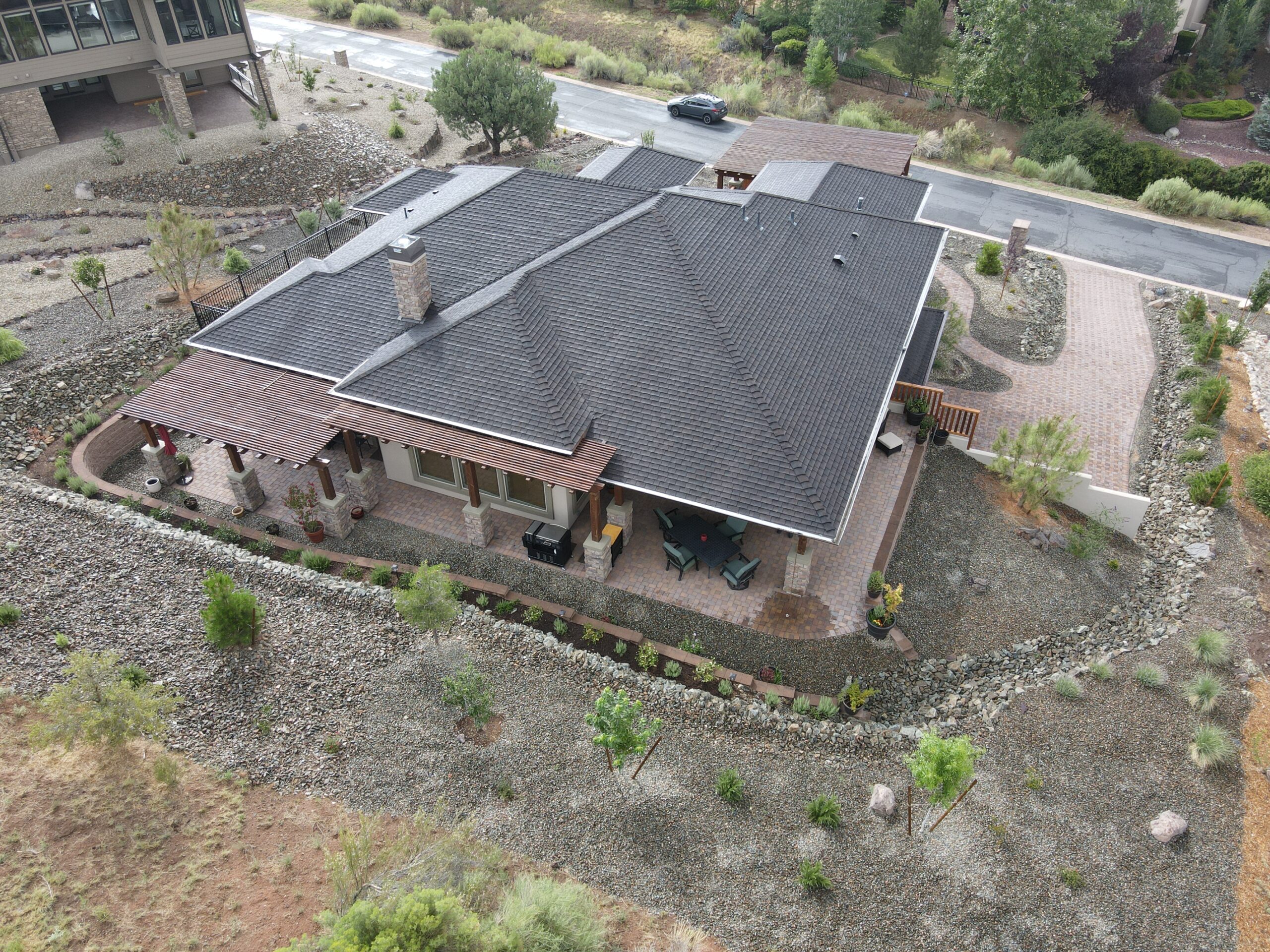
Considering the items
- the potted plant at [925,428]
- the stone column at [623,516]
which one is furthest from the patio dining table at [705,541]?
the potted plant at [925,428]

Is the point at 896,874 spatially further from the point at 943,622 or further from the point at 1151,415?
the point at 1151,415

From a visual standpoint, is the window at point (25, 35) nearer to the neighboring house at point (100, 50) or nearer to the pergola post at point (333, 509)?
the neighboring house at point (100, 50)

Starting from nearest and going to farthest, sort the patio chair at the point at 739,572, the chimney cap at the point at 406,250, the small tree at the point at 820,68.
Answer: the patio chair at the point at 739,572 < the chimney cap at the point at 406,250 < the small tree at the point at 820,68

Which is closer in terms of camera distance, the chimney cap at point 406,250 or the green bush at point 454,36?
the chimney cap at point 406,250

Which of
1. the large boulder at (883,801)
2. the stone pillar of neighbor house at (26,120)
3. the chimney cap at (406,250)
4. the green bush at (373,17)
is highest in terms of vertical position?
the green bush at (373,17)

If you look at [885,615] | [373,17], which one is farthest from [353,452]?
[373,17]

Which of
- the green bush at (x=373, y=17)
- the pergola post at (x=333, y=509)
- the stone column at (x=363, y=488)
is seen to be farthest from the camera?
the green bush at (x=373, y=17)

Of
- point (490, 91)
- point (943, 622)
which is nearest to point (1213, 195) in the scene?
point (943, 622)
